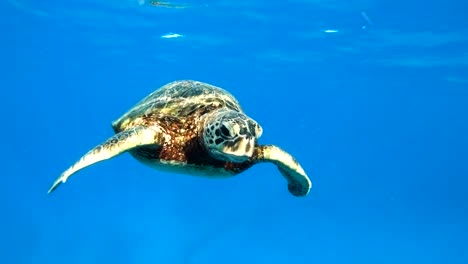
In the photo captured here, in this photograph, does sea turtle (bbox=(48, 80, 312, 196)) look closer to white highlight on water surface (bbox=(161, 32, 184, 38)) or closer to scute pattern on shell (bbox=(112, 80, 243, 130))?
scute pattern on shell (bbox=(112, 80, 243, 130))

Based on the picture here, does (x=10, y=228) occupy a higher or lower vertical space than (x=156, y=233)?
lower

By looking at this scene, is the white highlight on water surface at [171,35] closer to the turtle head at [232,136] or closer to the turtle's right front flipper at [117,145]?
the turtle's right front flipper at [117,145]

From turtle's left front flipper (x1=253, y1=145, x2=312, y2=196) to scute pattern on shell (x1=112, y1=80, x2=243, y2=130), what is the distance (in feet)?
2.78

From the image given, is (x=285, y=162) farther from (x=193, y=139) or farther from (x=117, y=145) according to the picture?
(x=117, y=145)

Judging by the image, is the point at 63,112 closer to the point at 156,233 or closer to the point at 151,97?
the point at 156,233

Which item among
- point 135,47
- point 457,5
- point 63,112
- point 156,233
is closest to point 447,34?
point 457,5

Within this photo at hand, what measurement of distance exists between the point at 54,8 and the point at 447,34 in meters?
18.4

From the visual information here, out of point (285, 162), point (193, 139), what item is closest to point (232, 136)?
point (193, 139)

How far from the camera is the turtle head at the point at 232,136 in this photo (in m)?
4.46

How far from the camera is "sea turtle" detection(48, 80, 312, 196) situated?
15.0ft

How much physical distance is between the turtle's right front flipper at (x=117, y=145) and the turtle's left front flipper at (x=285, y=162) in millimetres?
1115

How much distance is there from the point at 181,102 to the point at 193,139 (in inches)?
28.2

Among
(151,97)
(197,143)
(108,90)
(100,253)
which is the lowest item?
(197,143)

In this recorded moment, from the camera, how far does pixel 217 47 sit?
1150 inches
